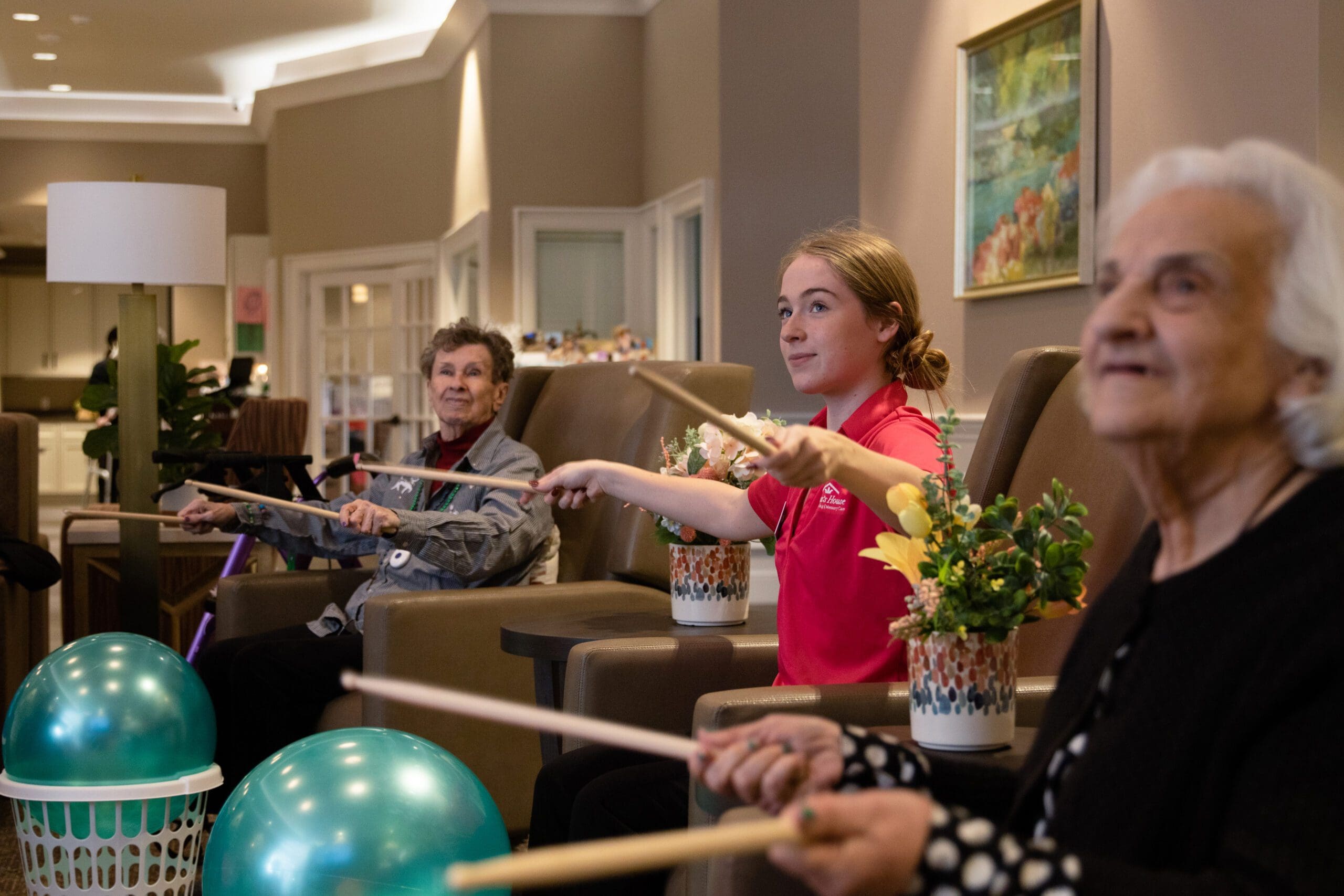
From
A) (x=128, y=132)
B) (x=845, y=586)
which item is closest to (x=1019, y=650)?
(x=845, y=586)

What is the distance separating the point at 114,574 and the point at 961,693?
3225mm

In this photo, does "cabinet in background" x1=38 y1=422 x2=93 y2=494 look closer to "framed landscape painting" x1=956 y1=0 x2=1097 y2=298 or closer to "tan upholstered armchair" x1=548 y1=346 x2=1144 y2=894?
"framed landscape painting" x1=956 y1=0 x2=1097 y2=298

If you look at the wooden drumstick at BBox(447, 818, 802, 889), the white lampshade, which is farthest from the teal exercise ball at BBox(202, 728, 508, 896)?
the white lampshade

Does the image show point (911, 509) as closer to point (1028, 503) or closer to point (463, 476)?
point (1028, 503)

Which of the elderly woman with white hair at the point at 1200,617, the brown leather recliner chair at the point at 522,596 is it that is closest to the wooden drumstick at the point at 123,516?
the brown leather recliner chair at the point at 522,596

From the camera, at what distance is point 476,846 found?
1.64 m

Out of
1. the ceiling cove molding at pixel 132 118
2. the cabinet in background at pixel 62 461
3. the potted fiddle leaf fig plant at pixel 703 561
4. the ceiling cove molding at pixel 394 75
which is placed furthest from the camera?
the cabinet in background at pixel 62 461

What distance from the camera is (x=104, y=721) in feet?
6.94

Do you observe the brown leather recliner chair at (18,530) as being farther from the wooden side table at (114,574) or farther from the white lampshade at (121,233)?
the white lampshade at (121,233)

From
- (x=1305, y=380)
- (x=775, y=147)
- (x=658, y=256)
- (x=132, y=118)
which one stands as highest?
(x=132, y=118)

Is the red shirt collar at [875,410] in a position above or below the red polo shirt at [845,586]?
above

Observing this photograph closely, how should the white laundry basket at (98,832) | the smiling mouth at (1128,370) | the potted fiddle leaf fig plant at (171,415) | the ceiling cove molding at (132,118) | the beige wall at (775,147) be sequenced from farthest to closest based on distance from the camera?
the ceiling cove molding at (132,118), the beige wall at (775,147), the potted fiddle leaf fig plant at (171,415), the white laundry basket at (98,832), the smiling mouth at (1128,370)

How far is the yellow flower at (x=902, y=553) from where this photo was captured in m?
1.48

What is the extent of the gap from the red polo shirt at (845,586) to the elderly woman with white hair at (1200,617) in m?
0.77
